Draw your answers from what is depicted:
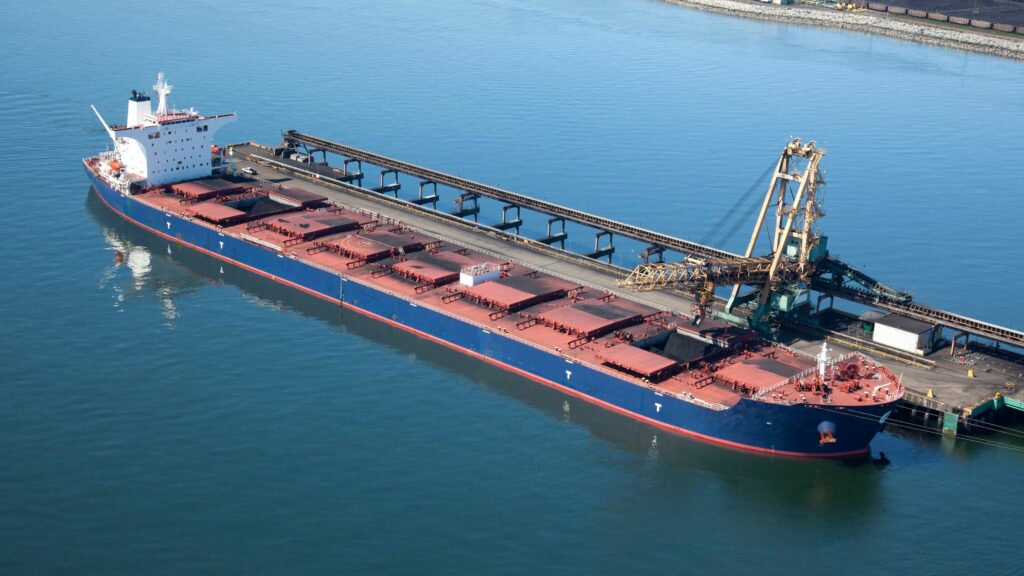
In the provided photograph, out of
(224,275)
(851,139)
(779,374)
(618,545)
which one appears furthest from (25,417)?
(851,139)

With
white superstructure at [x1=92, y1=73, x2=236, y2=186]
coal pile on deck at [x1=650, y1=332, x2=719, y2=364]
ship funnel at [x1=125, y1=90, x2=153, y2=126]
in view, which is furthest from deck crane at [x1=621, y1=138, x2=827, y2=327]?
ship funnel at [x1=125, y1=90, x2=153, y2=126]

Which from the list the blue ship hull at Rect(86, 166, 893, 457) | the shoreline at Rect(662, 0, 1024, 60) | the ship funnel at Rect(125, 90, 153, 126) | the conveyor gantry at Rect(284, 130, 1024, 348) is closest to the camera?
the blue ship hull at Rect(86, 166, 893, 457)

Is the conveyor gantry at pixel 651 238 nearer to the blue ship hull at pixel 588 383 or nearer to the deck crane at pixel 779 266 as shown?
the deck crane at pixel 779 266

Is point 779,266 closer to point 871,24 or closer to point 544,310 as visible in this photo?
point 544,310

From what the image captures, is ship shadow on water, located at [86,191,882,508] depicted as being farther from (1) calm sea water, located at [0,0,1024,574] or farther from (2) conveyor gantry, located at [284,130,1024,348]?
(2) conveyor gantry, located at [284,130,1024,348]

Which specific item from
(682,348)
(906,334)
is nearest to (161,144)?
(682,348)

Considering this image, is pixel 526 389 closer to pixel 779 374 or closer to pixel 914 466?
pixel 779 374
